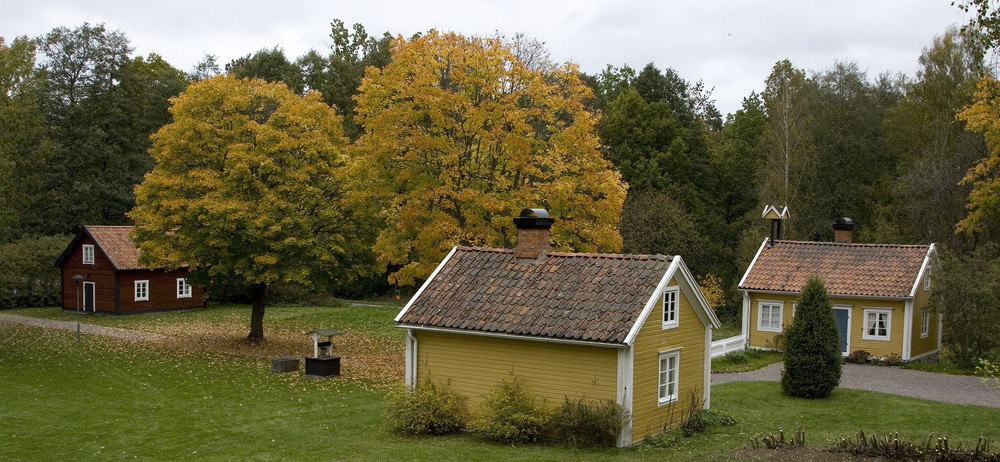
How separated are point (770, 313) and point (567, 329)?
18657mm

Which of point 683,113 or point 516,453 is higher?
point 683,113

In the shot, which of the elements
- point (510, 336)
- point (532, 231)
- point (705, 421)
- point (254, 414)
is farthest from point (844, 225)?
point (254, 414)

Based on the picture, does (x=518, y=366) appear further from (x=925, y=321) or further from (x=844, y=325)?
(x=925, y=321)

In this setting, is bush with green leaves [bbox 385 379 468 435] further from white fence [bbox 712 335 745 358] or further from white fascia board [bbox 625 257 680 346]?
white fence [bbox 712 335 745 358]

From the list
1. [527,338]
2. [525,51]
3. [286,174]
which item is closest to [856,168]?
[525,51]

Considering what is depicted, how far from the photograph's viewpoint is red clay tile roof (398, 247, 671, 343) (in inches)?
662

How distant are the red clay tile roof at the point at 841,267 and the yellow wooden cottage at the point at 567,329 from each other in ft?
45.2

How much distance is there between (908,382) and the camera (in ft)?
87.0

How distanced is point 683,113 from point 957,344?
1050 inches

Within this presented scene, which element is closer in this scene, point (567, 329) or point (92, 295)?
point (567, 329)

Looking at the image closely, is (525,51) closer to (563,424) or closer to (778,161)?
(778,161)

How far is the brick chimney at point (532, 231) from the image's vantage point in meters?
19.2

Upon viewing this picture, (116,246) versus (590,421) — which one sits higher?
(116,246)

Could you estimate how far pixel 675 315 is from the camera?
18281 mm
